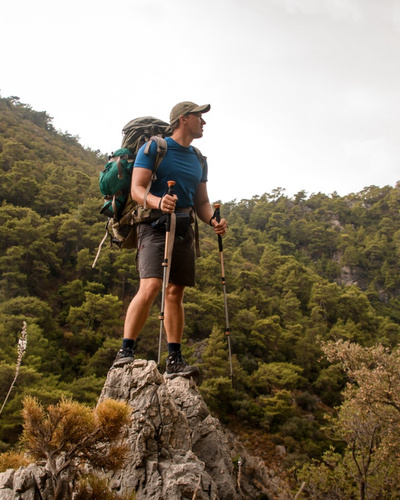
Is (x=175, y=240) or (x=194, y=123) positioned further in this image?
(x=194, y=123)

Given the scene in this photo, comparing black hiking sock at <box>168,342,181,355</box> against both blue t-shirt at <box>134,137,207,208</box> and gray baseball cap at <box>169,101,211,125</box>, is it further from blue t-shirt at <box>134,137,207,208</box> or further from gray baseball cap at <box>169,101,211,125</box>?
gray baseball cap at <box>169,101,211,125</box>

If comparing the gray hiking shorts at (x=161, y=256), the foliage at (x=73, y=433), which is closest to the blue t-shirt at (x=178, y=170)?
the gray hiking shorts at (x=161, y=256)

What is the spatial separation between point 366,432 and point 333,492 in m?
4.11

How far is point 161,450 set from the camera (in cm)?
282

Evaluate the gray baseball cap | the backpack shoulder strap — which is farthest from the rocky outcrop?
the gray baseball cap

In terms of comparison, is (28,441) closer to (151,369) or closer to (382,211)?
(151,369)

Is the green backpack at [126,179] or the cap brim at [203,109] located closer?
the green backpack at [126,179]

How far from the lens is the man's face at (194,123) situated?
12.2ft

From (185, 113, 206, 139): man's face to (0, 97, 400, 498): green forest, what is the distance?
12.3 meters

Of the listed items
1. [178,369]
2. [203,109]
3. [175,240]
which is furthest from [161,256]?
[203,109]

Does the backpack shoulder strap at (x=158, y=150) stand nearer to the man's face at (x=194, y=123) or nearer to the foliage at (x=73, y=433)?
the man's face at (x=194, y=123)

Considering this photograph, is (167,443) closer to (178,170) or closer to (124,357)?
(124,357)

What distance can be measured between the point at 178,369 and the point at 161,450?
2.98ft

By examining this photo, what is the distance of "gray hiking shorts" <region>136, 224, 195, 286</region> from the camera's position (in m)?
3.37
